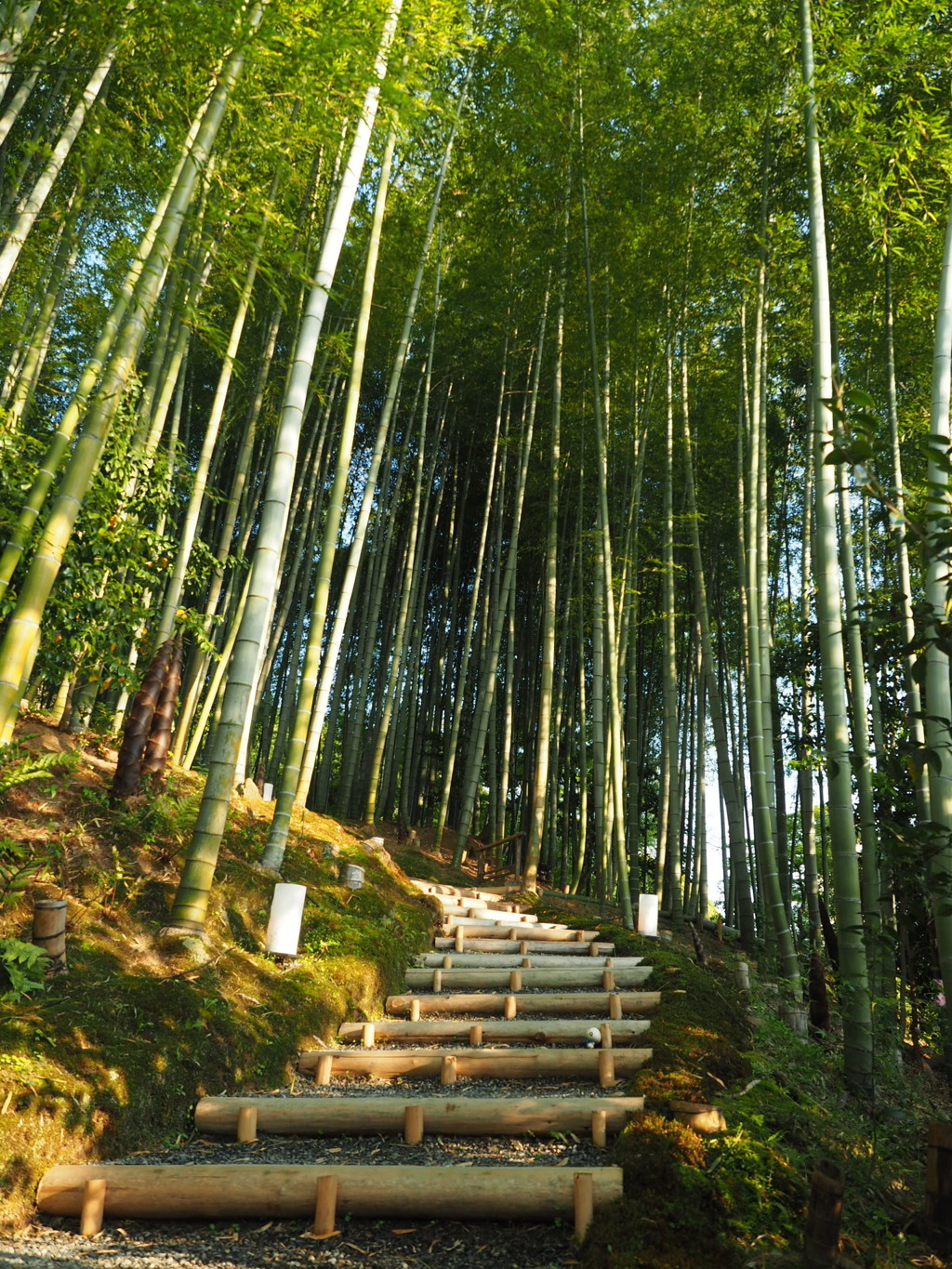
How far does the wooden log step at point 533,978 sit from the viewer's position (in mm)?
4488

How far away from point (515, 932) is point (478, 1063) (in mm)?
2309

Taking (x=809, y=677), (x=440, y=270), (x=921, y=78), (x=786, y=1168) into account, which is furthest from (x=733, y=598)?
(x=786, y=1168)

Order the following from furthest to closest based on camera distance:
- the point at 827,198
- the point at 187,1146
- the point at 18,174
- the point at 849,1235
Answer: the point at 827,198 → the point at 18,174 → the point at 187,1146 → the point at 849,1235

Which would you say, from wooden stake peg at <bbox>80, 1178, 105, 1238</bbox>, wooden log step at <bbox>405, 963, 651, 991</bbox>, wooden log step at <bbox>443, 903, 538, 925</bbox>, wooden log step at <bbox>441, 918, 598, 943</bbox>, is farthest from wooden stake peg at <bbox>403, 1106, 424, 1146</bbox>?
wooden log step at <bbox>443, 903, 538, 925</bbox>

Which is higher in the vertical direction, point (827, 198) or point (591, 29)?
point (591, 29)

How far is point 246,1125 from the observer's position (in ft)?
8.52

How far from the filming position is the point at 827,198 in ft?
18.8

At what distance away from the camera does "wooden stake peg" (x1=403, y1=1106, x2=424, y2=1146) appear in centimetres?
259

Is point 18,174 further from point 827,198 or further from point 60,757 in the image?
point 827,198

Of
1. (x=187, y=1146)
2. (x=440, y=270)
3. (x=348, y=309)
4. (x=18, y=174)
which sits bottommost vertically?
(x=187, y=1146)

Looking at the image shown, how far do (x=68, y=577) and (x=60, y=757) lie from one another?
1.32 m

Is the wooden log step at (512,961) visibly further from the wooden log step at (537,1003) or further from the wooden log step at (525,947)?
the wooden log step at (537,1003)

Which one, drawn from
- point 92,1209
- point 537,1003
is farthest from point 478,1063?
point 92,1209

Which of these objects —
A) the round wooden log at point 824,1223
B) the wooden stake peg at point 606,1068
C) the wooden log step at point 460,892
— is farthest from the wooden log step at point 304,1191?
the wooden log step at point 460,892
